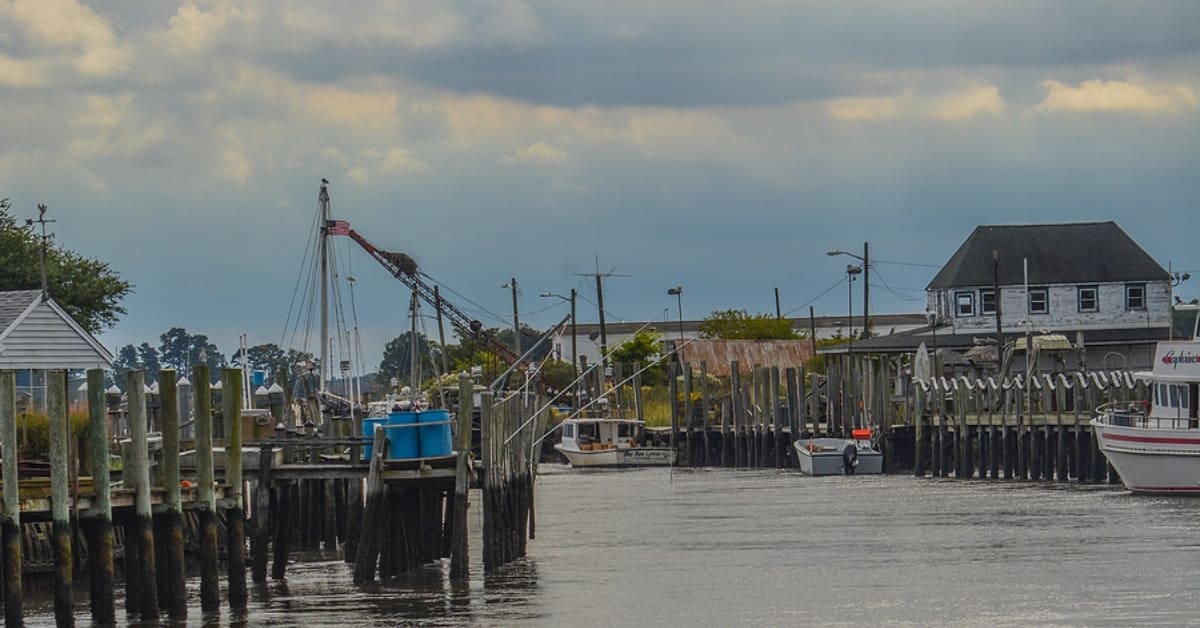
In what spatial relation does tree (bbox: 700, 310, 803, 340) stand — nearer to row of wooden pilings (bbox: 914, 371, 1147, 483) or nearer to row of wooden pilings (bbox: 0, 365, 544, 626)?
row of wooden pilings (bbox: 914, 371, 1147, 483)

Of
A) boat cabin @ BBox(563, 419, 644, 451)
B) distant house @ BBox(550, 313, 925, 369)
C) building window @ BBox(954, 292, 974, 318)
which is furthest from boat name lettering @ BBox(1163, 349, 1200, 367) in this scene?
distant house @ BBox(550, 313, 925, 369)

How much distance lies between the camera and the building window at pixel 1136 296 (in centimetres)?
9744

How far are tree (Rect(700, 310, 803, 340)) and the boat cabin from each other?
4205 cm

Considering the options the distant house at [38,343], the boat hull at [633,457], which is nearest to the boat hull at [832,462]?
the boat hull at [633,457]

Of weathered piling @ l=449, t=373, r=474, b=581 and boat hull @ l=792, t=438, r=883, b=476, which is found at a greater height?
weathered piling @ l=449, t=373, r=474, b=581

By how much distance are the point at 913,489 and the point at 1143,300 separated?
129 feet

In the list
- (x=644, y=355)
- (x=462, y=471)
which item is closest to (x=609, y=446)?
(x=644, y=355)

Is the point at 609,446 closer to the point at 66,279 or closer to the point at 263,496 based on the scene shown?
the point at 66,279

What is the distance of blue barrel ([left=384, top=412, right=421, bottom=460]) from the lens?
32312 millimetres

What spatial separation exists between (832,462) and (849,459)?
614 millimetres

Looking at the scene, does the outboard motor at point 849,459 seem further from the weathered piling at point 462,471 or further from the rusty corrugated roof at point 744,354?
the weathered piling at point 462,471

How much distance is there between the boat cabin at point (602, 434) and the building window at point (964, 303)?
17.4m

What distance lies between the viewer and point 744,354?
11431 centimetres

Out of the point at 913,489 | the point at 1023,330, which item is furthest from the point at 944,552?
the point at 1023,330
